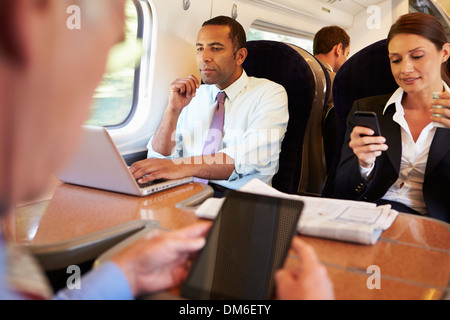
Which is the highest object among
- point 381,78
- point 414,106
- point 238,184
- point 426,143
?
point 381,78

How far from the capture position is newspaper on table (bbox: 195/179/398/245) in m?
0.81

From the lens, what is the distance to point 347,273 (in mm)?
676

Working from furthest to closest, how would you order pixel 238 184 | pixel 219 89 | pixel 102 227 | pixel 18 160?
pixel 219 89 → pixel 238 184 → pixel 102 227 → pixel 18 160

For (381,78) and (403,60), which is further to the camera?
(381,78)

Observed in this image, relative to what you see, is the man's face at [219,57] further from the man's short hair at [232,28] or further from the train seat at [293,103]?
the train seat at [293,103]

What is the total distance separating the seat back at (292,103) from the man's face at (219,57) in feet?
0.56

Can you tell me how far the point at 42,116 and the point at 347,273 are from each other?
0.59 metres

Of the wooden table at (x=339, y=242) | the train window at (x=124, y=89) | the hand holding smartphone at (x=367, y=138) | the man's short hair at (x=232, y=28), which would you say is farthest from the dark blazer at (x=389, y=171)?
the train window at (x=124, y=89)

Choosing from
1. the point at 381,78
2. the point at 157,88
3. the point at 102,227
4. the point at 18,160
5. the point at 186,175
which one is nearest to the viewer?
the point at 18,160

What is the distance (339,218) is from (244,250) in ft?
1.08

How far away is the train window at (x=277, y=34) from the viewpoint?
3.20 meters

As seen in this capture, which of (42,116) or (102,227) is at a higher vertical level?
(42,116)
